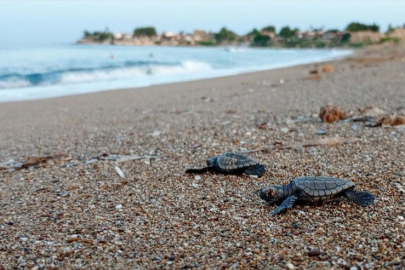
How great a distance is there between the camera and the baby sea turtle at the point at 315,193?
3.01 m

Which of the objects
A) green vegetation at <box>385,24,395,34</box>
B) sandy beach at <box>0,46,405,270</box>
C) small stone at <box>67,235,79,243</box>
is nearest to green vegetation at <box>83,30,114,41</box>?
green vegetation at <box>385,24,395,34</box>

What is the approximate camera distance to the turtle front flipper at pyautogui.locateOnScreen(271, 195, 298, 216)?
297 centimetres

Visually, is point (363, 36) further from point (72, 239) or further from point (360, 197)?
point (72, 239)

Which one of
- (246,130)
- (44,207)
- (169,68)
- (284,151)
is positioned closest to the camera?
(44,207)

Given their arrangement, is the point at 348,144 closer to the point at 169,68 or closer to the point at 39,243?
the point at 39,243

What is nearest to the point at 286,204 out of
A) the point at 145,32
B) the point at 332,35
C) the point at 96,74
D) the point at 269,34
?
the point at 96,74

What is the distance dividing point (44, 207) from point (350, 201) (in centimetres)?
236

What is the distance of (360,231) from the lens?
262 centimetres

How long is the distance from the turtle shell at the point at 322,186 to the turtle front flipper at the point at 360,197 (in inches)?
2.1

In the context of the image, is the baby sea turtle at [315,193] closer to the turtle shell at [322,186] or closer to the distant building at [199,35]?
the turtle shell at [322,186]

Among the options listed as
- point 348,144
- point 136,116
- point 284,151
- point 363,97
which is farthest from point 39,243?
point 363,97

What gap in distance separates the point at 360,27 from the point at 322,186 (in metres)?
104

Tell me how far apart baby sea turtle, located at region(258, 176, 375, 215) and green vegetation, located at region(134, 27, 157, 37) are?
94513 millimetres

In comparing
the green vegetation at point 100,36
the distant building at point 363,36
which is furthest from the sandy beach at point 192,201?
the distant building at point 363,36
